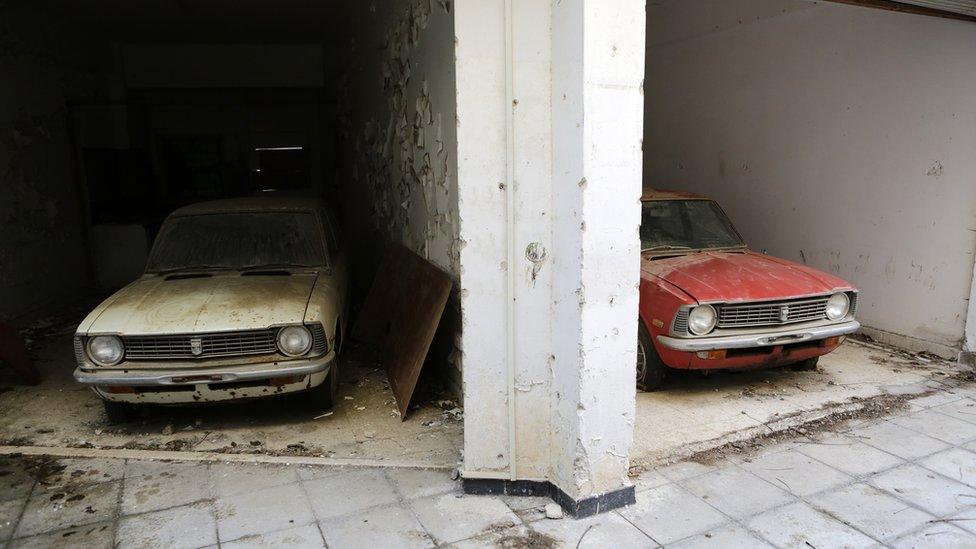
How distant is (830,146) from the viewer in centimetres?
627

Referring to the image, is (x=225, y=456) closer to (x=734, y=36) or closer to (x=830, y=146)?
(x=830, y=146)

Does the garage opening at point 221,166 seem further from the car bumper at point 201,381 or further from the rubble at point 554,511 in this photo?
the rubble at point 554,511

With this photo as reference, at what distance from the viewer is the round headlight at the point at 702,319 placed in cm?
446

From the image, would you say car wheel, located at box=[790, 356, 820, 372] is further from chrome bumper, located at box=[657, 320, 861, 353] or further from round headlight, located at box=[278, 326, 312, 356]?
round headlight, located at box=[278, 326, 312, 356]

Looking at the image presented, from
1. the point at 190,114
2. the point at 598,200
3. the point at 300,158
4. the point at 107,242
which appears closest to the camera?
the point at 598,200

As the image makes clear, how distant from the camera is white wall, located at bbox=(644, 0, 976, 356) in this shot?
5.37 meters

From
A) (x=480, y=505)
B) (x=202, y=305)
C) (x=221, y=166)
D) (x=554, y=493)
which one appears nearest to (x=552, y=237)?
(x=554, y=493)

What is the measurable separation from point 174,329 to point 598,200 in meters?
2.92

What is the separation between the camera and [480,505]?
323 cm

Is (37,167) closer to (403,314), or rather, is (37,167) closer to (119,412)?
(119,412)

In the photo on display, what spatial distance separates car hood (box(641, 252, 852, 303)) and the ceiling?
21.3 ft

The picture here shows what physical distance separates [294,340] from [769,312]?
3537 millimetres

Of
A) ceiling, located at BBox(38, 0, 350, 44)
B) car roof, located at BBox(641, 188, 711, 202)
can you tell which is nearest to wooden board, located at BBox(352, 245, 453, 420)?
car roof, located at BBox(641, 188, 711, 202)

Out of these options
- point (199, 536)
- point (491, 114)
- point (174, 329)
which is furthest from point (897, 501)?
point (174, 329)
